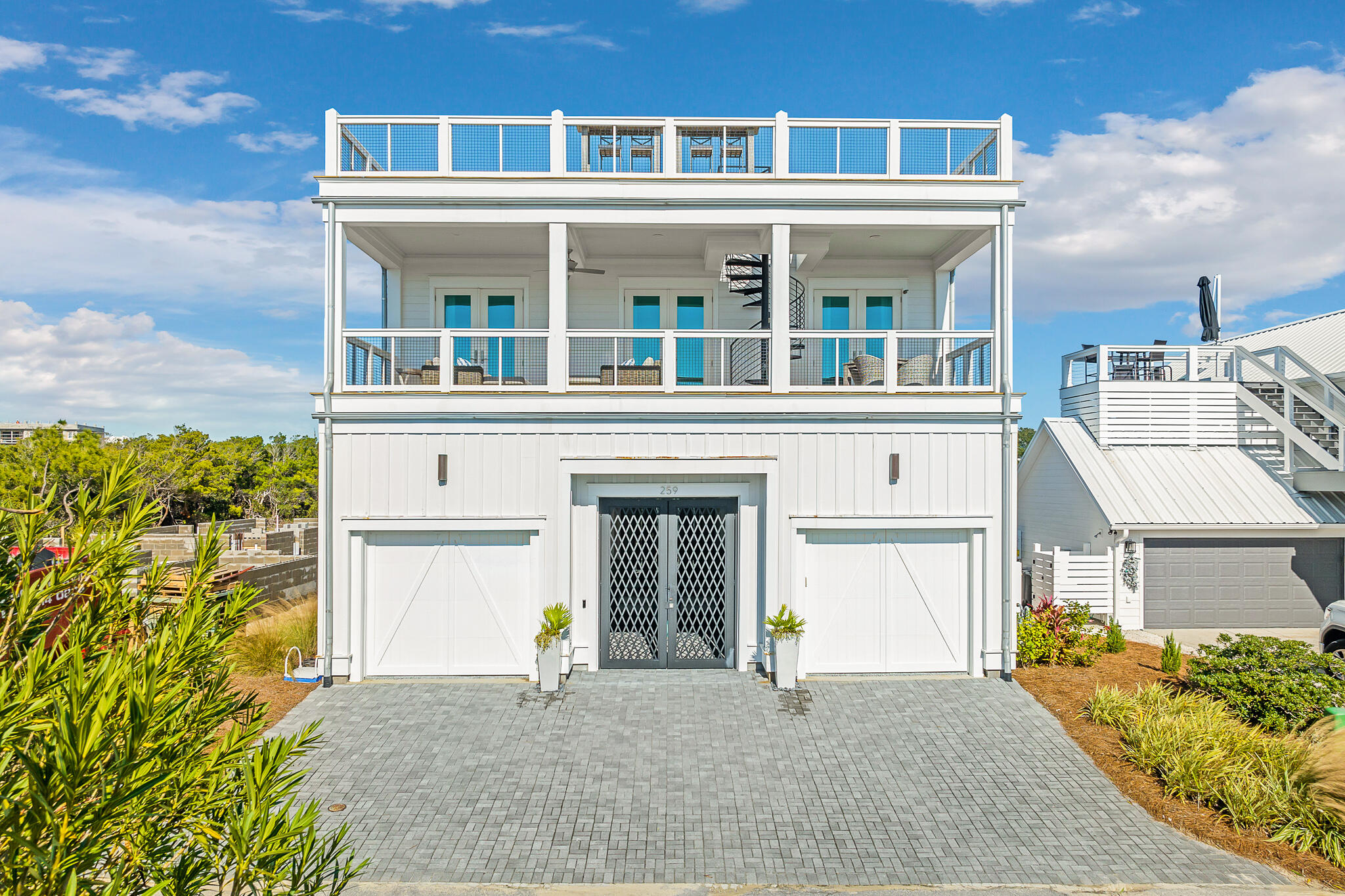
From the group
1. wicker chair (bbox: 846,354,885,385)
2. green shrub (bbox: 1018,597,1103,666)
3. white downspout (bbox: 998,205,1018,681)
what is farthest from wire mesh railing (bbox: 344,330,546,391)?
green shrub (bbox: 1018,597,1103,666)

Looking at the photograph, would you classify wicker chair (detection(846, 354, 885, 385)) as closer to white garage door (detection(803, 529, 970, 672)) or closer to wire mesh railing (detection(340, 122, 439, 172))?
white garage door (detection(803, 529, 970, 672))

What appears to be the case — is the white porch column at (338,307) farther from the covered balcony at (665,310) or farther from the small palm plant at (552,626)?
the small palm plant at (552,626)

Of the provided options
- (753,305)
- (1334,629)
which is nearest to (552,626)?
(753,305)

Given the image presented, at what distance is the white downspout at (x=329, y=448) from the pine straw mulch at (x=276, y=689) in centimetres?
37

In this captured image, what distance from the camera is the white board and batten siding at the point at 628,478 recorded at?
972 cm

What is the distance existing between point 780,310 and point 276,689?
857 cm

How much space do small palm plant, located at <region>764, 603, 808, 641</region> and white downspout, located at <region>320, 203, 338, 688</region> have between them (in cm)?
597

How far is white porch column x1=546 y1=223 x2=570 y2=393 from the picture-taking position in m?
9.85

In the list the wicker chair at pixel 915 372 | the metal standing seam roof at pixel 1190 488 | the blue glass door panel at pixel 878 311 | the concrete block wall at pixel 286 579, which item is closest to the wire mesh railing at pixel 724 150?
the blue glass door panel at pixel 878 311

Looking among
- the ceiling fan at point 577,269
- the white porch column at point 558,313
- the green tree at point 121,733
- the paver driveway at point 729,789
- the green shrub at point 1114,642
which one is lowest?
the paver driveway at point 729,789

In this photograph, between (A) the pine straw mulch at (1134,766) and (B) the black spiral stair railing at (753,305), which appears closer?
(A) the pine straw mulch at (1134,766)

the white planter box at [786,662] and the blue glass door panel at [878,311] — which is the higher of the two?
the blue glass door panel at [878,311]

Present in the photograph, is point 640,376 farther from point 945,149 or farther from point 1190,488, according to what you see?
point 1190,488

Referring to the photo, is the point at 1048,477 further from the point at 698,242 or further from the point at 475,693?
the point at 475,693
